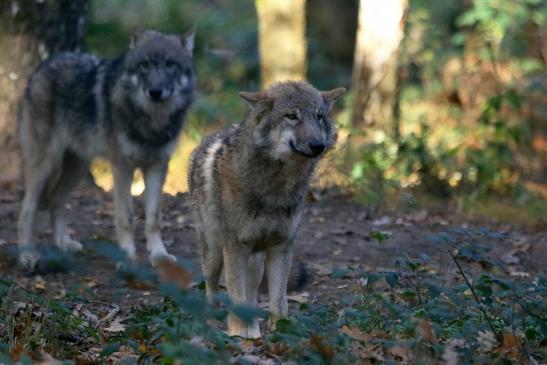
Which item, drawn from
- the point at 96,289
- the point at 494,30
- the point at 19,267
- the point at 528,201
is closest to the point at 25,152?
the point at 19,267

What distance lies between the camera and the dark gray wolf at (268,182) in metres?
5.57

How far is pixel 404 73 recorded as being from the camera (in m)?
12.1

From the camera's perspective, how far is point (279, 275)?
576 centimetres

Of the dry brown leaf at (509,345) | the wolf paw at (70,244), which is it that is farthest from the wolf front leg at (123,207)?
the dry brown leaf at (509,345)

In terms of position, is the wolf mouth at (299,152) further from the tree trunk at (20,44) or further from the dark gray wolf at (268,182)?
the tree trunk at (20,44)

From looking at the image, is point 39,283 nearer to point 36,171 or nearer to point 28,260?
point 28,260

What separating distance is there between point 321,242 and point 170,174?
3838 millimetres

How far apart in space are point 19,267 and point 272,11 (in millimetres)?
5943

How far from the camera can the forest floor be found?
23.9 ft

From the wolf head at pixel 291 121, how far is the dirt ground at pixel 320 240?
153 centimetres

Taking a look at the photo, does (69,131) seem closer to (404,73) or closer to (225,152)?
(225,152)

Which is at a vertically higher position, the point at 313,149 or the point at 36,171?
the point at 313,149

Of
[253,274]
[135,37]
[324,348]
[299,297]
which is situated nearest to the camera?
[324,348]

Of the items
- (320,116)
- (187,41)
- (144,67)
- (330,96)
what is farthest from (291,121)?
(187,41)
